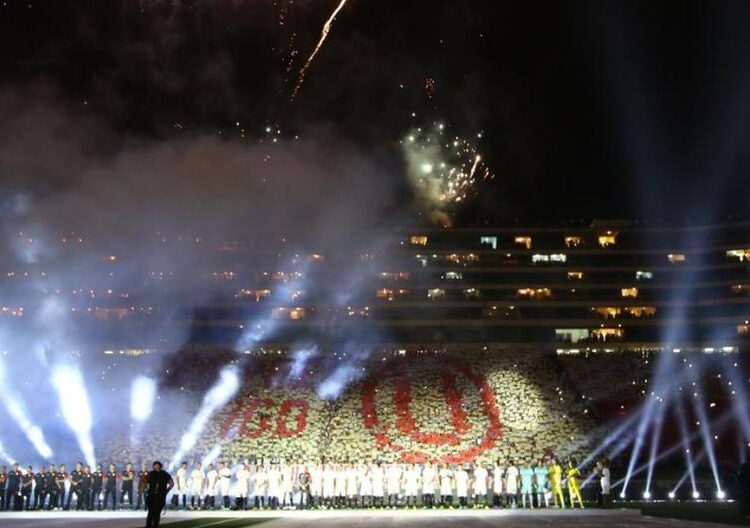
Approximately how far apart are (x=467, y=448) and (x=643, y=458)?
7.40 m

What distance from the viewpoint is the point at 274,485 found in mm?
24906

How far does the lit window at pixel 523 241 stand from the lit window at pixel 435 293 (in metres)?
9.59

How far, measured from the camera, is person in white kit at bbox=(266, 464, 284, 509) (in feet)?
81.7

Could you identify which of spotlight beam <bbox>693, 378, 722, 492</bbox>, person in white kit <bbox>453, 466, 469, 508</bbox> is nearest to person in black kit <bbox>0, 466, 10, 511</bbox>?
person in white kit <bbox>453, 466, 469, 508</bbox>

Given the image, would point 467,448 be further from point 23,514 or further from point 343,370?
point 23,514

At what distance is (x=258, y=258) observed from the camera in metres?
67.2

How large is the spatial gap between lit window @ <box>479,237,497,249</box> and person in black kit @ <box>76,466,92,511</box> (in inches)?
2089

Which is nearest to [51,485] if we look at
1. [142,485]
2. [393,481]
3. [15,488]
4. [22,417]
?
[15,488]

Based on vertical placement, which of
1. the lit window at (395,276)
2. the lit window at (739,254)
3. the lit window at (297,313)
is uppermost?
the lit window at (739,254)

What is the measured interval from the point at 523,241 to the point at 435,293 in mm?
10944

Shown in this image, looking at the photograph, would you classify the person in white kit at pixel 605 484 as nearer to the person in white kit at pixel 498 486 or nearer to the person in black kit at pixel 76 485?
the person in white kit at pixel 498 486

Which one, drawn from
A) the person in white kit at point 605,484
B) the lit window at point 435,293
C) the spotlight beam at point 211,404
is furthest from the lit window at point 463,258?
the person in white kit at point 605,484

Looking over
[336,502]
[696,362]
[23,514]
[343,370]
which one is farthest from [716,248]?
[23,514]

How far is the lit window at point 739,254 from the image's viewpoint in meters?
70.1
